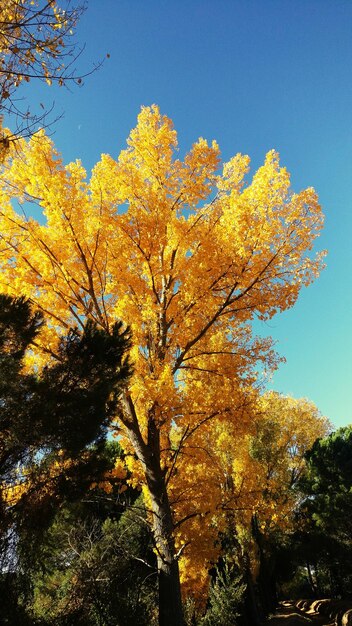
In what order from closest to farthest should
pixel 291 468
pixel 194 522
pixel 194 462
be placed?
pixel 194 462
pixel 194 522
pixel 291 468

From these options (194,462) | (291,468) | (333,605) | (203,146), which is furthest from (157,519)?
(291,468)

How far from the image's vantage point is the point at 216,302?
573cm

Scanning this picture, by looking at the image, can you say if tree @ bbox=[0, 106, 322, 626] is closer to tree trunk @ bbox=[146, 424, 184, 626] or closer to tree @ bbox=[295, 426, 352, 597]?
tree trunk @ bbox=[146, 424, 184, 626]

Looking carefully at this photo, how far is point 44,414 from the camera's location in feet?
11.5

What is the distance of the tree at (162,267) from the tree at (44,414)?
48.1 inches

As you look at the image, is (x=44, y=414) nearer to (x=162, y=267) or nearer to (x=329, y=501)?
(x=162, y=267)

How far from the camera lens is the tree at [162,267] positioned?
5.28 metres

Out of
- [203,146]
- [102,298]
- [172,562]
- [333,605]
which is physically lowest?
[333,605]

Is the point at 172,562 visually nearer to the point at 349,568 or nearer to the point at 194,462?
the point at 194,462

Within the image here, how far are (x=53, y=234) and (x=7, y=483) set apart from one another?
10.9 feet

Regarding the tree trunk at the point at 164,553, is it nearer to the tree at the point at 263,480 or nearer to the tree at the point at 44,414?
the tree at the point at 263,480

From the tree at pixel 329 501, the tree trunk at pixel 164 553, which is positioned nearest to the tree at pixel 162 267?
the tree trunk at pixel 164 553

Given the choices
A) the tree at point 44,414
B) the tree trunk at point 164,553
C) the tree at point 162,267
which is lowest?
the tree trunk at point 164,553

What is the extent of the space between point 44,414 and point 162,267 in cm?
353
